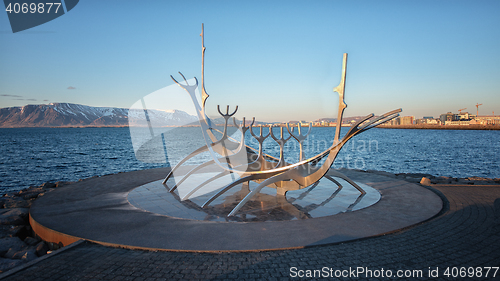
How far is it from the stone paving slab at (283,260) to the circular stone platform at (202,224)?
332 millimetres

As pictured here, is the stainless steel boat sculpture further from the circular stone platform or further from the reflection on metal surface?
the circular stone platform

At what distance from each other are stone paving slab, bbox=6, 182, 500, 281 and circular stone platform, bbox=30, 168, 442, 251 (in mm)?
332

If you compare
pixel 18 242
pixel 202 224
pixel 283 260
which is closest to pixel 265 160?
pixel 202 224

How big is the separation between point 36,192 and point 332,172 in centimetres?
1437

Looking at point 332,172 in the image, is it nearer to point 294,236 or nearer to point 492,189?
point 294,236

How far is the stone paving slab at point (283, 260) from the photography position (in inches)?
209

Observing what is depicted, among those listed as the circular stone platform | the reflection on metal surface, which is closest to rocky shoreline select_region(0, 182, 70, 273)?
the circular stone platform

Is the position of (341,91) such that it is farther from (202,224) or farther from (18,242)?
(18,242)

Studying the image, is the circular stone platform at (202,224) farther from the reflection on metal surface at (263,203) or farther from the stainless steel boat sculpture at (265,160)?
the stainless steel boat sculpture at (265,160)

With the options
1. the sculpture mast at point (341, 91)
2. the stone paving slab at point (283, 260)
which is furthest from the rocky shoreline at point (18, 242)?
the sculpture mast at point (341, 91)

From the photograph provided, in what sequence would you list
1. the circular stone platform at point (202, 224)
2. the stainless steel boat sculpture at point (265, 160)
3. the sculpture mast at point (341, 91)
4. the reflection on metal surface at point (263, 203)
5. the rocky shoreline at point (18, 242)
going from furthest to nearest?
the reflection on metal surface at point (263, 203), the stainless steel boat sculpture at point (265, 160), the sculpture mast at point (341, 91), the rocky shoreline at point (18, 242), the circular stone platform at point (202, 224)

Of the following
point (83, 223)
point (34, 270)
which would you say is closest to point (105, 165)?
point (83, 223)

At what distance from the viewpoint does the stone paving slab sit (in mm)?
5312

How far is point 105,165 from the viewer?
38.4m
